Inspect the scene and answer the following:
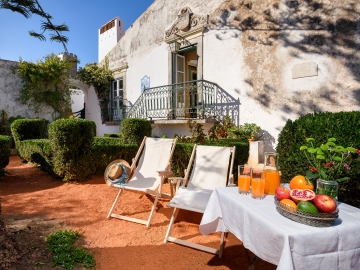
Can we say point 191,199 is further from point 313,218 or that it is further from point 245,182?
point 313,218

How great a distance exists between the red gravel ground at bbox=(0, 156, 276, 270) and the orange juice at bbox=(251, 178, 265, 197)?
2.85 ft

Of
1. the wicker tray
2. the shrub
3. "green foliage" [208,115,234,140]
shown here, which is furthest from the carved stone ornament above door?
the wicker tray

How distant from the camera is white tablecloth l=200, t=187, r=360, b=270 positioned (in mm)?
1092

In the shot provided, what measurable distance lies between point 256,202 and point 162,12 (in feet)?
29.2

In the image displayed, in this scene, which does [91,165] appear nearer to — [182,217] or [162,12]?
[182,217]

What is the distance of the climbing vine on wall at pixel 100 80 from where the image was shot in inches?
448

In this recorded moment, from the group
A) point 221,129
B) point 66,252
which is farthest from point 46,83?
point 66,252

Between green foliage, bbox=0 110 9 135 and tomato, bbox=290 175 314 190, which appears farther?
green foliage, bbox=0 110 9 135

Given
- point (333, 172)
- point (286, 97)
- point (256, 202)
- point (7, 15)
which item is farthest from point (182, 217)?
point (286, 97)

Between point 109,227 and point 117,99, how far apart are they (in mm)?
9088

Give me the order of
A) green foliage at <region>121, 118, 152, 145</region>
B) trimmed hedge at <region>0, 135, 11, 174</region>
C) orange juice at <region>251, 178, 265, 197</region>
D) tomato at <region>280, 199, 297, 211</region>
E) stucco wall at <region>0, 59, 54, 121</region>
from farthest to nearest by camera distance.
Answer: stucco wall at <region>0, 59, 54, 121</region>, green foliage at <region>121, 118, 152, 145</region>, trimmed hedge at <region>0, 135, 11, 174</region>, orange juice at <region>251, 178, 265, 197</region>, tomato at <region>280, 199, 297, 211</region>

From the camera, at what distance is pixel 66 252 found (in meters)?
2.19

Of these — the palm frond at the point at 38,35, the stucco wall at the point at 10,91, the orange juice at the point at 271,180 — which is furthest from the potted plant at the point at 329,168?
the stucco wall at the point at 10,91

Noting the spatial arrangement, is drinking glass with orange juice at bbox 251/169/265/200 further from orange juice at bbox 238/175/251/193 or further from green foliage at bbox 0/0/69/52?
green foliage at bbox 0/0/69/52
